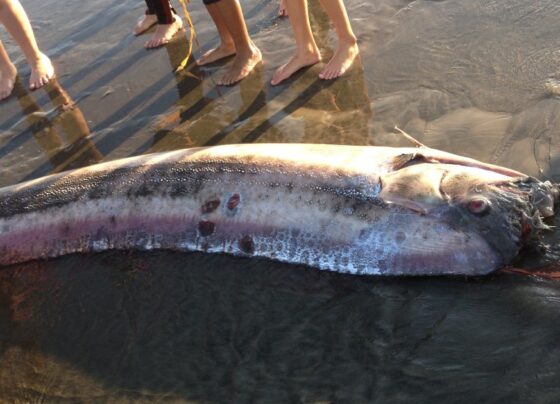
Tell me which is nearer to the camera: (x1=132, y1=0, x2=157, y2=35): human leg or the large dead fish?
the large dead fish

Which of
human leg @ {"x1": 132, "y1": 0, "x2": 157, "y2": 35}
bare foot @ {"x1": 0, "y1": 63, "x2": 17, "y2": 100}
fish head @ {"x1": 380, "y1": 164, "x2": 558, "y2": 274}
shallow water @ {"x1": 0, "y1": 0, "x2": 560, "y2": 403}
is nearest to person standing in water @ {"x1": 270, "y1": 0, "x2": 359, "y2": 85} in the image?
shallow water @ {"x1": 0, "y1": 0, "x2": 560, "y2": 403}

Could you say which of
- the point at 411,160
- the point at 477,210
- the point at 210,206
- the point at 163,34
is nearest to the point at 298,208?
the point at 210,206

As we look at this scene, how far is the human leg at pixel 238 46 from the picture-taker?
5.38 metres

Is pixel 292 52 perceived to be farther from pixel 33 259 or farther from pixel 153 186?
pixel 33 259

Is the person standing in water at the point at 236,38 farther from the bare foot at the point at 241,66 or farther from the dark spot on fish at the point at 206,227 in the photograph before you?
the dark spot on fish at the point at 206,227

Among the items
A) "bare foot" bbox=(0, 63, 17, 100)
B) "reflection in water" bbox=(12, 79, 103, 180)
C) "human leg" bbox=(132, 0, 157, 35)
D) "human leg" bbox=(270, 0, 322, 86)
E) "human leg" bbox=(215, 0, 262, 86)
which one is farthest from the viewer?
"human leg" bbox=(132, 0, 157, 35)

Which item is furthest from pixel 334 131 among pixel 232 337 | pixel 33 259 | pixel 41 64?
pixel 41 64

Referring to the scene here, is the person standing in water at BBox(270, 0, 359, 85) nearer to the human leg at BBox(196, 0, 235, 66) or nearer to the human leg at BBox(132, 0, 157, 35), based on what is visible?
the human leg at BBox(196, 0, 235, 66)

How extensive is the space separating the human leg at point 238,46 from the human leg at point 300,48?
1.26ft

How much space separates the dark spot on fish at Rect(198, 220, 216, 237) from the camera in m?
3.70

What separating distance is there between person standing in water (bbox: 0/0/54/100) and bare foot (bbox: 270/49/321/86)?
2.92m

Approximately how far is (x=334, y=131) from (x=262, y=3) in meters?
3.11

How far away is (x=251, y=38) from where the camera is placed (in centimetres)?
615

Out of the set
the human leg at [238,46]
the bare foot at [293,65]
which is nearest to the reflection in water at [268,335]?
the bare foot at [293,65]
